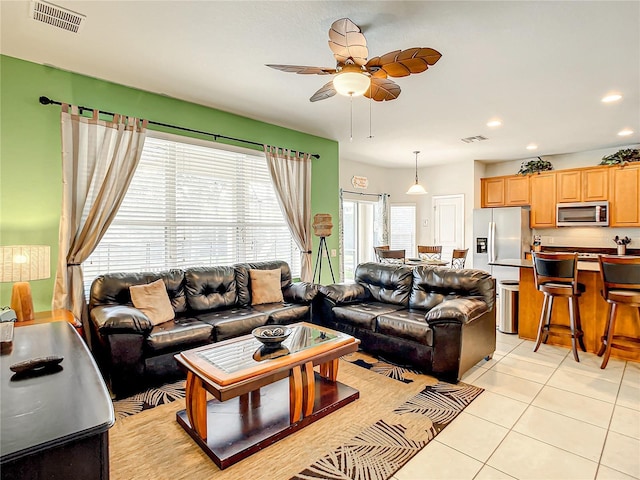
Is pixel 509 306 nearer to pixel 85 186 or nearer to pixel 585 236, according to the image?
pixel 585 236

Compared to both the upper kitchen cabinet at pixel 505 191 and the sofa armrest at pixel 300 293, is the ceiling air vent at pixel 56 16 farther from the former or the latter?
the upper kitchen cabinet at pixel 505 191

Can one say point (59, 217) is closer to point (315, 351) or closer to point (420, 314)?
point (315, 351)

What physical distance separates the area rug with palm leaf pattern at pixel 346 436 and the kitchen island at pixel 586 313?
5.82 ft

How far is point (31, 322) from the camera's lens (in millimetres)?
2654

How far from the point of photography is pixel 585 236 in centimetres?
639

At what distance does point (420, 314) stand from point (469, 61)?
243 centimetres

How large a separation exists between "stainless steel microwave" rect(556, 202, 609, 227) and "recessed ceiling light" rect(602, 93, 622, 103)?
2.73m

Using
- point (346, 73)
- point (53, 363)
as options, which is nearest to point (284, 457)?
point (53, 363)

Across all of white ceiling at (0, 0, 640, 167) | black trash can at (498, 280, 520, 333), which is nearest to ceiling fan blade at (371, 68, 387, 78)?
white ceiling at (0, 0, 640, 167)

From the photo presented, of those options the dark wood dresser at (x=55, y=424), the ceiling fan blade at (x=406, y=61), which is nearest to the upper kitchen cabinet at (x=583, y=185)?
the ceiling fan blade at (x=406, y=61)

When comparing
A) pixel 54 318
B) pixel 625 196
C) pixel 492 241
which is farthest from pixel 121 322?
pixel 625 196

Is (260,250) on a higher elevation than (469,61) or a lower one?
lower

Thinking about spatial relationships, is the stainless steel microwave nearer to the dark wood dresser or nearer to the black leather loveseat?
the black leather loveseat

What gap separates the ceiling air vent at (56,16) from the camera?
7.52ft
